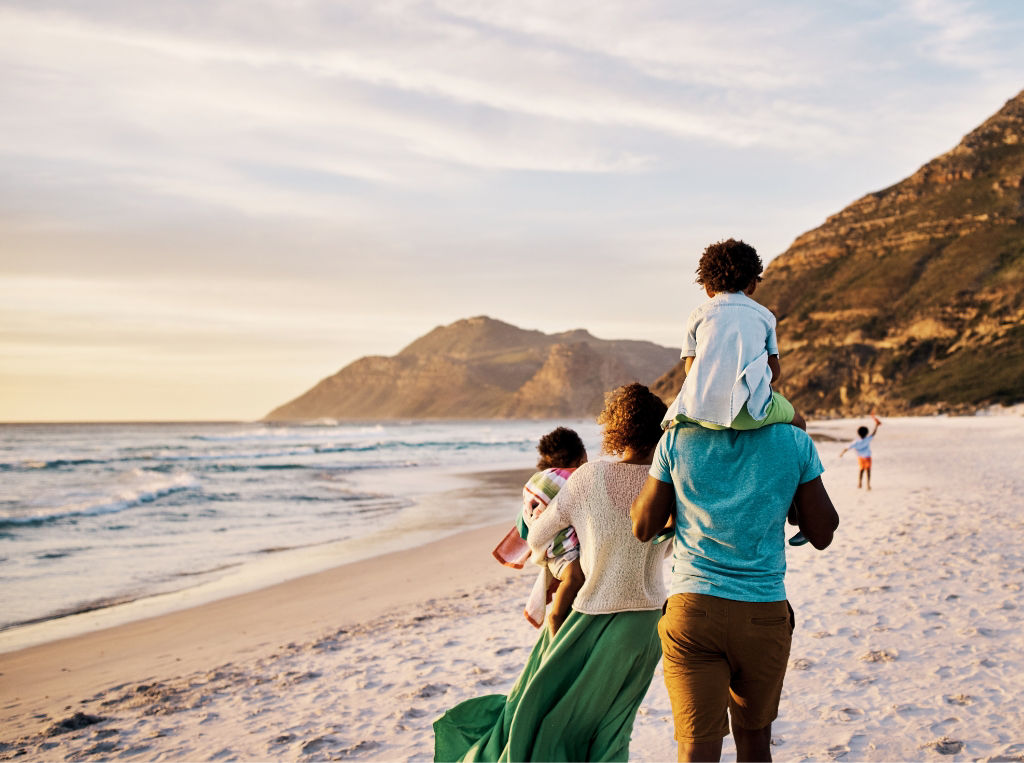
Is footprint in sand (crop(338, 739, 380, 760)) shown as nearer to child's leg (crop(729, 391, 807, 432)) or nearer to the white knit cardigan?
the white knit cardigan

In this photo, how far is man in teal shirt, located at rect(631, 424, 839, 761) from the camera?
2.36 metres

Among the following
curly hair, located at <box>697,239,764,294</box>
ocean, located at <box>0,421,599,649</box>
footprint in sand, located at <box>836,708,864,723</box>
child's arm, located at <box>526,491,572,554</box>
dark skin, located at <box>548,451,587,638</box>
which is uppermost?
curly hair, located at <box>697,239,764,294</box>

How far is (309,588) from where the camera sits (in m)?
9.77

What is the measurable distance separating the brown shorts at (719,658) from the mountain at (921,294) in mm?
75031

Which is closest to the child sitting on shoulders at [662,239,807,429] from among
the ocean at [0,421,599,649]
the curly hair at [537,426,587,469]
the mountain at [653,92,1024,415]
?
the curly hair at [537,426,587,469]

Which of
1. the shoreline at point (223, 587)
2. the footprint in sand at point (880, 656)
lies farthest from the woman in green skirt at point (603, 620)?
the shoreline at point (223, 587)

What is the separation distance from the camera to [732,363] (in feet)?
7.43

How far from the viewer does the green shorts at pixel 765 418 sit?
2291mm

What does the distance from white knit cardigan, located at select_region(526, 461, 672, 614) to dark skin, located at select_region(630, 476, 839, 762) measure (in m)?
0.24

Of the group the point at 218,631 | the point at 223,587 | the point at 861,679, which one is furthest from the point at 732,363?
the point at 223,587

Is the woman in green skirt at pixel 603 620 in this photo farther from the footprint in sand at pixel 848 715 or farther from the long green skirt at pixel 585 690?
the footprint in sand at pixel 848 715

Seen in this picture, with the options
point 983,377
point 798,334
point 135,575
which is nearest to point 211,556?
point 135,575

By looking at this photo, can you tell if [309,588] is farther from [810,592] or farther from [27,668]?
[810,592]

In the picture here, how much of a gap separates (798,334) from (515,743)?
380ft
